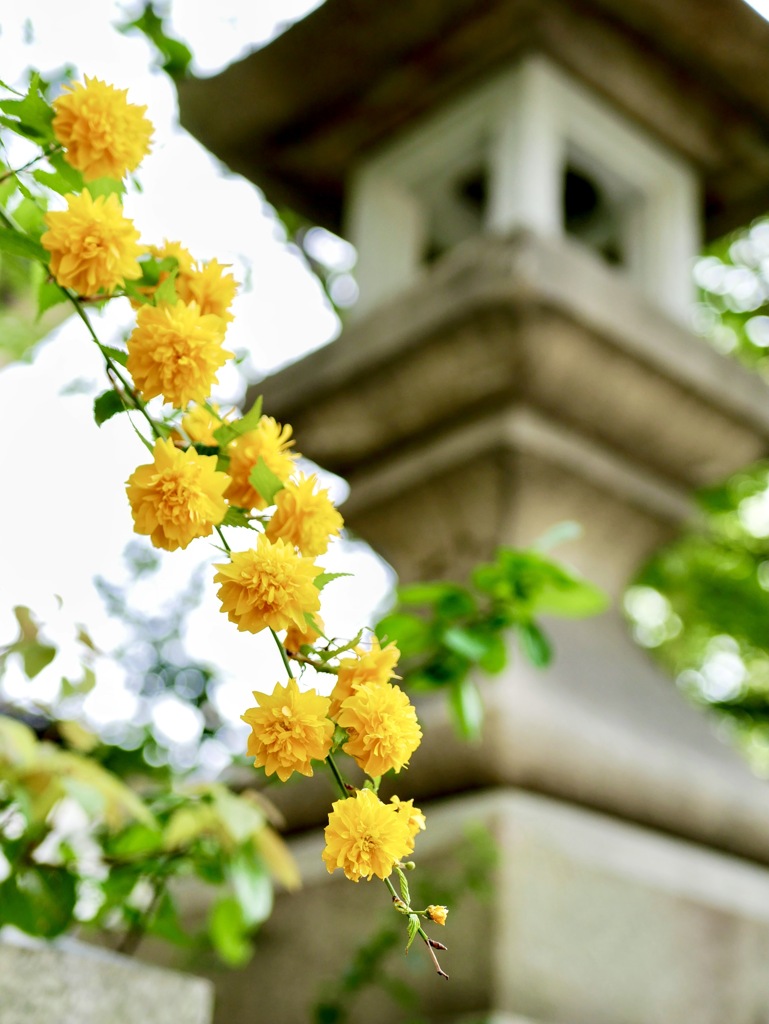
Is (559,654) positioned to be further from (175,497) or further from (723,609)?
(723,609)

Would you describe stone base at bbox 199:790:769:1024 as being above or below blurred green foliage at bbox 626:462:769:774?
below

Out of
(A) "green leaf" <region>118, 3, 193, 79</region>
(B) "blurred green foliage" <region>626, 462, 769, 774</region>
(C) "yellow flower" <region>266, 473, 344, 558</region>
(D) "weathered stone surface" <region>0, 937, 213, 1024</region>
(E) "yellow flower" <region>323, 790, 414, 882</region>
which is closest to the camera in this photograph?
(E) "yellow flower" <region>323, 790, 414, 882</region>

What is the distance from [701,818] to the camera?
1793 mm

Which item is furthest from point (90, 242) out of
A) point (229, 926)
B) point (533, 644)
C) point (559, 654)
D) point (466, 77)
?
point (466, 77)

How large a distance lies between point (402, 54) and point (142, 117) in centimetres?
168

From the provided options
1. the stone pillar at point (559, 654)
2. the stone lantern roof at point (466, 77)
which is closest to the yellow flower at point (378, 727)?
the stone pillar at point (559, 654)

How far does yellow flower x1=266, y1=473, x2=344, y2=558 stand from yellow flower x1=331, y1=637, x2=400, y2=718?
9 cm

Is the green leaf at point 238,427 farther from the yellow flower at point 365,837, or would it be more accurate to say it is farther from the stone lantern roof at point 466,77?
the stone lantern roof at point 466,77

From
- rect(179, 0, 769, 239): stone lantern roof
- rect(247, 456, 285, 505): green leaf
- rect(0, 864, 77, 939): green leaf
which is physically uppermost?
rect(179, 0, 769, 239): stone lantern roof

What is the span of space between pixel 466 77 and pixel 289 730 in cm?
205

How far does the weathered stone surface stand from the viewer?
3.31 ft

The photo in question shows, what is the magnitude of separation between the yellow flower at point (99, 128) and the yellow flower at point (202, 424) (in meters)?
0.21

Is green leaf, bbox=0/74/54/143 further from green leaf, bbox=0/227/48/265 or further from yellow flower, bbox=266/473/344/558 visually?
yellow flower, bbox=266/473/344/558

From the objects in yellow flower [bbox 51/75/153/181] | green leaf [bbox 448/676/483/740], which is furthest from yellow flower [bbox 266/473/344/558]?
green leaf [bbox 448/676/483/740]
